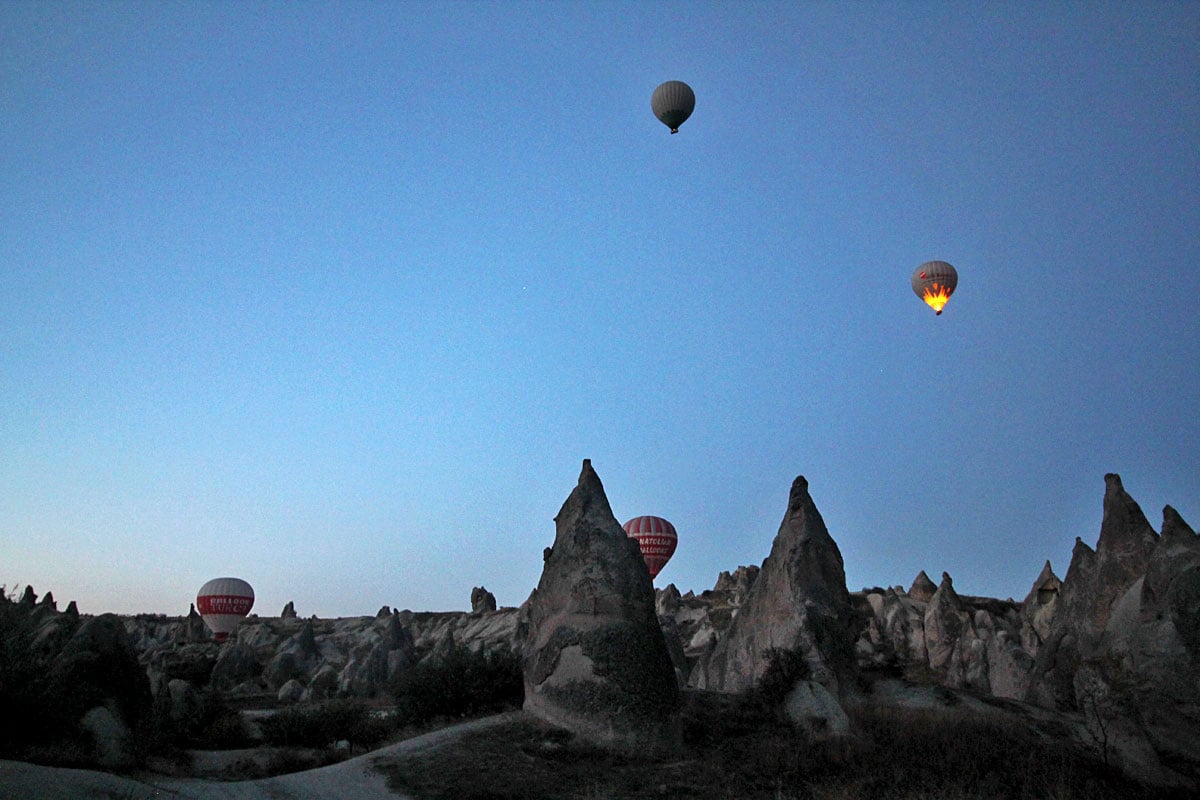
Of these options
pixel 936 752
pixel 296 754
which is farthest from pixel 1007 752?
pixel 296 754

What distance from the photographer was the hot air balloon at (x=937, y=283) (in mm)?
37469

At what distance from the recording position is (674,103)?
35.7 meters

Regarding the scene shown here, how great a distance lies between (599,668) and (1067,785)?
7349 millimetres

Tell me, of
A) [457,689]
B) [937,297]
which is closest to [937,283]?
[937,297]

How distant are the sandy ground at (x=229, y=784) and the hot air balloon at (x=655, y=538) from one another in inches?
→ 1393

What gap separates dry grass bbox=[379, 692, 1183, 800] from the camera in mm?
11688

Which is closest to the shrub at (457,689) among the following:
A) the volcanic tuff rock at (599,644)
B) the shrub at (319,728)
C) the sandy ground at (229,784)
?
the shrub at (319,728)

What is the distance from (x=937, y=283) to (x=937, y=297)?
1.99 feet

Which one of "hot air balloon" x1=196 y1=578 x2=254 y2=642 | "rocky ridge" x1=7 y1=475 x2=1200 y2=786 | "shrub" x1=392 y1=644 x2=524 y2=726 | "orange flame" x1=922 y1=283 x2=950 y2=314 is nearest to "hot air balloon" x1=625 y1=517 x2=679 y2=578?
"rocky ridge" x1=7 y1=475 x2=1200 y2=786

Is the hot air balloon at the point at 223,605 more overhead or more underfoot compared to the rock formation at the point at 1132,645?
more overhead

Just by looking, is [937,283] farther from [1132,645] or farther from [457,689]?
[457,689]

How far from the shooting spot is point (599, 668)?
537 inches

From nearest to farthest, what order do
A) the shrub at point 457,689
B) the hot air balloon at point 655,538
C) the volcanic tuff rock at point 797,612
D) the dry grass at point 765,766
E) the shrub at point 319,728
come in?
Answer: the dry grass at point 765,766
the shrub at point 457,689
the shrub at point 319,728
the volcanic tuff rock at point 797,612
the hot air balloon at point 655,538

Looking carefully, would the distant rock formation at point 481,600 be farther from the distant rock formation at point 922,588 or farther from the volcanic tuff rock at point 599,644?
the volcanic tuff rock at point 599,644
